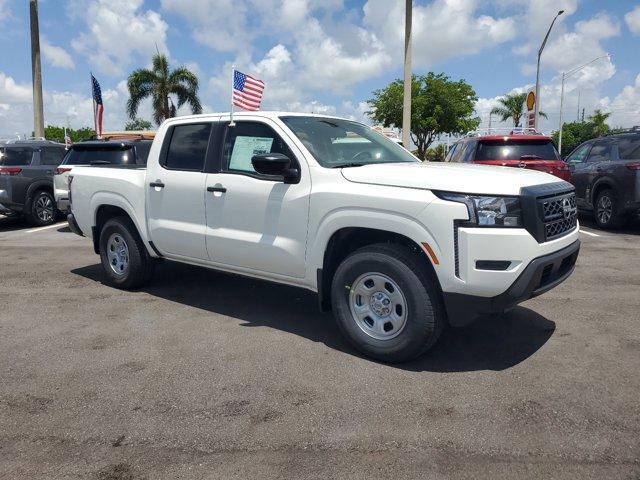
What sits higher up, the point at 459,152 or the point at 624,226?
the point at 459,152

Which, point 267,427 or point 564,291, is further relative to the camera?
point 564,291

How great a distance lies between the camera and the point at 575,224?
4535 mm

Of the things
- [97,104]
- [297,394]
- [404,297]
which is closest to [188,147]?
[404,297]

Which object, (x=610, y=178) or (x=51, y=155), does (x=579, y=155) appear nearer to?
(x=610, y=178)

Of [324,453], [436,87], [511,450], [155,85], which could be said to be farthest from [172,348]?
[436,87]

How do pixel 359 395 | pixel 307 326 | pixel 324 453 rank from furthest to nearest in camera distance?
pixel 307 326 < pixel 359 395 < pixel 324 453

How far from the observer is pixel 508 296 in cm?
379

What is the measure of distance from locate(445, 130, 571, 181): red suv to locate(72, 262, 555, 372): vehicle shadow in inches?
182

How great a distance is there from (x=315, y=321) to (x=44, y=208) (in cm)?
903

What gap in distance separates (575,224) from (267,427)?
2825 millimetres

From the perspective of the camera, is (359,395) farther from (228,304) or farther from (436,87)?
(436,87)

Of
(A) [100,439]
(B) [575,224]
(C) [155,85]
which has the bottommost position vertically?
(A) [100,439]

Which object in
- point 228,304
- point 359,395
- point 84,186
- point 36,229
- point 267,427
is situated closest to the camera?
point 267,427

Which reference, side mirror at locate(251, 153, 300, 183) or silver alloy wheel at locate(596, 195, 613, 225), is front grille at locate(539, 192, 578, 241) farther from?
silver alloy wheel at locate(596, 195, 613, 225)
